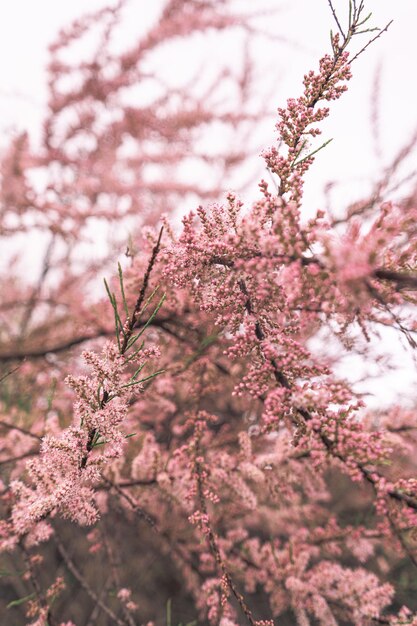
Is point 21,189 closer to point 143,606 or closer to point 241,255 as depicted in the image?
point 241,255

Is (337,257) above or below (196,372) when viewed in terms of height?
below

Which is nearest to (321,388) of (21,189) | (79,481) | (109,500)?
(79,481)

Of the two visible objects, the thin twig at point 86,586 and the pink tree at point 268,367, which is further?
the thin twig at point 86,586

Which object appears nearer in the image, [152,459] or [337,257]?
[337,257]

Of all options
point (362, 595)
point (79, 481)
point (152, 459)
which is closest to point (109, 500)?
point (152, 459)

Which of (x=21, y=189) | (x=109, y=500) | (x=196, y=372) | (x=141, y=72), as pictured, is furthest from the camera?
(x=141, y=72)

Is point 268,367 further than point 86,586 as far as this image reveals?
No

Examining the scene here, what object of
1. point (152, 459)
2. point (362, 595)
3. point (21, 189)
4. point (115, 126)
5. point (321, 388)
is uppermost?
point (115, 126)

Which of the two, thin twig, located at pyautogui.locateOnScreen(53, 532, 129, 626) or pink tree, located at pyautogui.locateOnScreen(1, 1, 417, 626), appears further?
thin twig, located at pyautogui.locateOnScreen(53, 532, 129, 626)

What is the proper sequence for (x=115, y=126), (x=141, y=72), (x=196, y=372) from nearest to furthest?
(x=196, y=372)
(x=141, y=72)
(x=115, y=126)

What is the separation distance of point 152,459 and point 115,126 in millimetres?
2404

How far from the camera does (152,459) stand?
132cm

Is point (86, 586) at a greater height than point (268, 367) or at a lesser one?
lesser

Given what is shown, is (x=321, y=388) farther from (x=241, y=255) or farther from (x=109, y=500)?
(x=109, y=500)
